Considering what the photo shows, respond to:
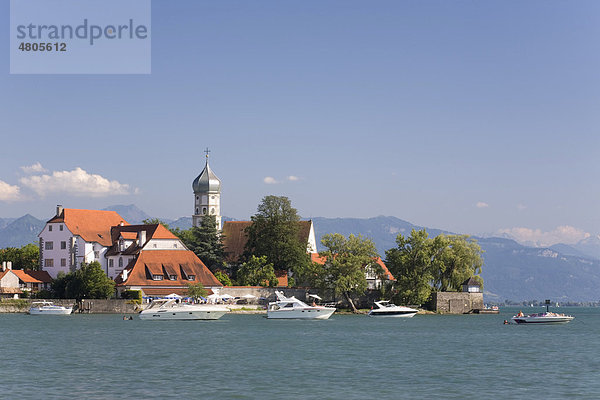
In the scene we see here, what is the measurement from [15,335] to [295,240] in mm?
64026

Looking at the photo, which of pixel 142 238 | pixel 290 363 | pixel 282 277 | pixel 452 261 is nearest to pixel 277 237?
pixel 282 277

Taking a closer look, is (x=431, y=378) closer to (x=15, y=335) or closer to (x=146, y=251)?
(x=15, y=335)

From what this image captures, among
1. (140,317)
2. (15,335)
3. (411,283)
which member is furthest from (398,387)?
(411,283)

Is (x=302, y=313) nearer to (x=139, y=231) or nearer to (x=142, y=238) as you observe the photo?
(x=142, y=238)

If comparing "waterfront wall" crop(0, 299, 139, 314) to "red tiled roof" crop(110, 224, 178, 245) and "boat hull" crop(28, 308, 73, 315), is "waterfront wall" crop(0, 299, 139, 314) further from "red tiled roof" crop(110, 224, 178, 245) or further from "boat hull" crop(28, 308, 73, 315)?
"red tiled roof" crop(110, 224, 178, 245)

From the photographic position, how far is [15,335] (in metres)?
72.4

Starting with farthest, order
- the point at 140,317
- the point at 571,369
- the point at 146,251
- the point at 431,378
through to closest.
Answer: the point at 146,251 < the point at 140,317 < the point at 571,369 < the point at 431,378

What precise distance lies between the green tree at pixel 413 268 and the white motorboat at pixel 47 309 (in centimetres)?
4461

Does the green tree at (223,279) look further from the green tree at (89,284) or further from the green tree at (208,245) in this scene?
the green tree at (89,284)

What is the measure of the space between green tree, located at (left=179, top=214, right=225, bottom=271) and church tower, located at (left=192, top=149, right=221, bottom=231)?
22.1m

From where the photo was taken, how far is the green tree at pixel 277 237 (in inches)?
5138

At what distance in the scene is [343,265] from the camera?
4621 inches

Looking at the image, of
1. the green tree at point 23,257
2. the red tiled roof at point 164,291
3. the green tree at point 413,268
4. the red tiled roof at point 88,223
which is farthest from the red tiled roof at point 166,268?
the green tree at point 413,268

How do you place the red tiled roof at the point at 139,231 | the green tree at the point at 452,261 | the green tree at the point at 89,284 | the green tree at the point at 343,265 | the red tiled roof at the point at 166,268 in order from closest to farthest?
1. the green tree at the point at 89,284
2. the green tree at the point at 343,265
3. the red tiled roof at the point at 166,268
4. the green tree at the point at 452,261
5. the red tiled roof at the point at 139,231
